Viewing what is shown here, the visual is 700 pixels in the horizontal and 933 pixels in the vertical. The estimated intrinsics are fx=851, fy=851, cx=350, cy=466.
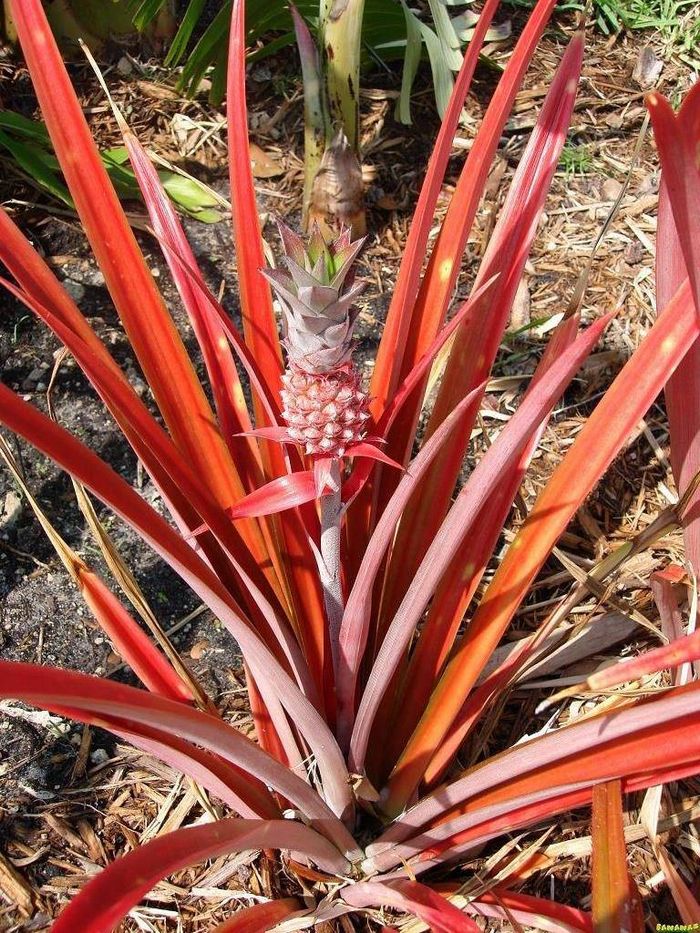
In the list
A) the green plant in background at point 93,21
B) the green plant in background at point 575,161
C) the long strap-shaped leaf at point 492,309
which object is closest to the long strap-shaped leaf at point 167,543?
the long strap-shaped leaf at point 492,309

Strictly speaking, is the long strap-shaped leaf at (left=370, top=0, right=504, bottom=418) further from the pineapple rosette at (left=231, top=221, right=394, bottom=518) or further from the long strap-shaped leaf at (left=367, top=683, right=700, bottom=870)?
the long strap-shaped leaf at (left=367, top=683, right=700, bottom=870)

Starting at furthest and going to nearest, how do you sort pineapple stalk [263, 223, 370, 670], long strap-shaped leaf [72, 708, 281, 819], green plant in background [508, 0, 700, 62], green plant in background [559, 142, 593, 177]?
green plant in background [508, 0, 700, 62], green plant in background [559, 142, 593, 177], long strap-shaped leaf [72, 708, 281, 819], pineapple stalk [263, 223, 370, 670]

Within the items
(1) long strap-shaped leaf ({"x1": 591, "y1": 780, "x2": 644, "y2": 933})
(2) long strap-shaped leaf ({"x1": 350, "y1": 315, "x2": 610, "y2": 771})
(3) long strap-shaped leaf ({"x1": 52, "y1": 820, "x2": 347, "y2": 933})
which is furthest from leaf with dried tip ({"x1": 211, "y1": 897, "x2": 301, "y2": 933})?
(1) long strap-shaped leaf ({"x1": 591, "y1": 780, "x2": 644, "y2": 933})

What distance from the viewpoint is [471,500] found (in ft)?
2.52

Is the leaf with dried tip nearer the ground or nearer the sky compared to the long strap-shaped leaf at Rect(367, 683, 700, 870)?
nearer the ground

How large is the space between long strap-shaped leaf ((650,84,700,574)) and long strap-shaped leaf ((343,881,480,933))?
1.62 feet

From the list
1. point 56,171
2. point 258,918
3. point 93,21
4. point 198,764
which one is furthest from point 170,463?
point 93,21

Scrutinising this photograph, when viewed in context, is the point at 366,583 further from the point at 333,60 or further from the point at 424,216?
the point at 333,60

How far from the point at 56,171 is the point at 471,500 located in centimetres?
149

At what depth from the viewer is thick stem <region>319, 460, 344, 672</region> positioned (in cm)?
84

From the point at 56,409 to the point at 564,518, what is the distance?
1.06 metres

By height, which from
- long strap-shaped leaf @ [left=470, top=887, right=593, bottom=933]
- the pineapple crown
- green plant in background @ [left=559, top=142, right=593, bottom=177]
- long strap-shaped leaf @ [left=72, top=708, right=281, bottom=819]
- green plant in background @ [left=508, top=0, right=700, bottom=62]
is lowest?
long strap-shaped leaf @ [left=470, top=887, right=593, bottom=933]

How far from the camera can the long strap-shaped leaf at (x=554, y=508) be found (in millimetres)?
842

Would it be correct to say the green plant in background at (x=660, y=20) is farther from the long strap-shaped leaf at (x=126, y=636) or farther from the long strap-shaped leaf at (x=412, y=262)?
the long strap-shaped leaf at (x=126, y=636)
